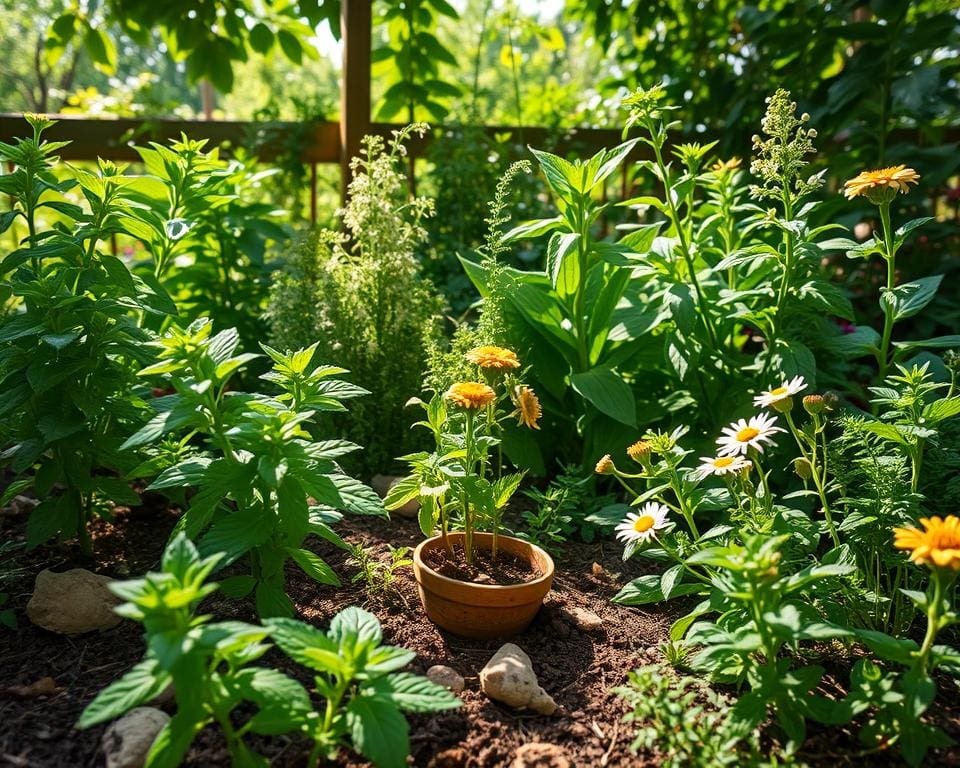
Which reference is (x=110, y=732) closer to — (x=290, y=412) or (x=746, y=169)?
(x=290, y=412)

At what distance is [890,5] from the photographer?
3.48m

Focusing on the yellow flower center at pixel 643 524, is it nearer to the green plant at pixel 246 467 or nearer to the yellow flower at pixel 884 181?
the green plant at pixel 246 467

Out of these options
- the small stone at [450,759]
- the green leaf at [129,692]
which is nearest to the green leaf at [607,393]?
the small stone at [450,759]

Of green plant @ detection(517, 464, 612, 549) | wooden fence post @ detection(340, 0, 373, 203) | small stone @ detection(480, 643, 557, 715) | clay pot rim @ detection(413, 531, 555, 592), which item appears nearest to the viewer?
small stone @ detection(480, 643, 557, 715)

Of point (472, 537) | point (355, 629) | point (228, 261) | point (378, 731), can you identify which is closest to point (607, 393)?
point (472, 537)

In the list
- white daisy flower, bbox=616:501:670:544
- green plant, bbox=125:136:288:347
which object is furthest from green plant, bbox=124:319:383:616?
green plant, bbox=125:136:288:347

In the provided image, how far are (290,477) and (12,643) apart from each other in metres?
0.84

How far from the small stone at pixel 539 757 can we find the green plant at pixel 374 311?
1316 millimetres

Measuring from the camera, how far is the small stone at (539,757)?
153 centimetres

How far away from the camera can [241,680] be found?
4.36 ft

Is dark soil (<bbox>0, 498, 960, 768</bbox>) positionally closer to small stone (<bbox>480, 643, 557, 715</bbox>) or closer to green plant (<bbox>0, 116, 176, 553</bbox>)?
small stone (<bbox>480, 643, 557, 715</bbox>)

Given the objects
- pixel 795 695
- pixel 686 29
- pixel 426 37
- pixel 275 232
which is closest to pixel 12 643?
pixel 795 695

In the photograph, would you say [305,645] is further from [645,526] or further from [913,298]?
[913,298]

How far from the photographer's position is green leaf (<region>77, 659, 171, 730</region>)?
120 cm
